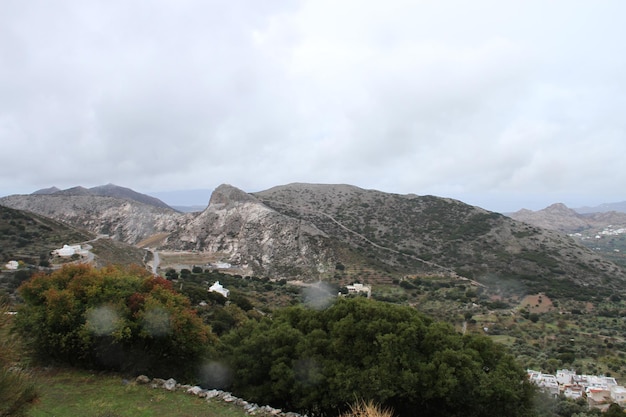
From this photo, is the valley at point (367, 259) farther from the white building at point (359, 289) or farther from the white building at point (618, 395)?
the white building at point (618, 395)

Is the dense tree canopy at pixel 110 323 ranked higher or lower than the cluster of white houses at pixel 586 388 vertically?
higher

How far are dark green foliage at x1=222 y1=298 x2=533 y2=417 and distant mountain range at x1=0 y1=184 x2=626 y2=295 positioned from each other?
125ft

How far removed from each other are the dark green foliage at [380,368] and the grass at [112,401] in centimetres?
245

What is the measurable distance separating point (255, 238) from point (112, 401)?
179 feet

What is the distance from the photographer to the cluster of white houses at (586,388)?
826 inches

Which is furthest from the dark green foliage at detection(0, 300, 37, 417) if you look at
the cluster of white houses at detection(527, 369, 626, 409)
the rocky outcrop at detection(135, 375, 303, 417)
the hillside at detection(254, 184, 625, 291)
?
the hillside at detection(254, 184, 625, 291)

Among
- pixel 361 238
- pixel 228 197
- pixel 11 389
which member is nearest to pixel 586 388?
pixel 11 389

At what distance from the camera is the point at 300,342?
40.5 feet

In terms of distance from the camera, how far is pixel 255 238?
209 ft

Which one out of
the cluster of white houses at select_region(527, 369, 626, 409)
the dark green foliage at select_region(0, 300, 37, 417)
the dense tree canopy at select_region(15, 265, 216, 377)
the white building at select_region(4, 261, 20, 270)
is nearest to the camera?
the dark green foliage at select_region(0, 300, 37, 417)

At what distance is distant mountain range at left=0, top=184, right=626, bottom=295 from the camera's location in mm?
55656

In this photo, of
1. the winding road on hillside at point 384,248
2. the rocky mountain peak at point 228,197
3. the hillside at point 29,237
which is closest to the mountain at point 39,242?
the hillside at point 29,237

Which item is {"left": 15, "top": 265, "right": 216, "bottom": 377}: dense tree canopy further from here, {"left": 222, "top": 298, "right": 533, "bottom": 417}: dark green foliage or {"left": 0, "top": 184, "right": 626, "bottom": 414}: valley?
{"left": 0, "top": 184, "right": 626, "bottom": 414}: valley

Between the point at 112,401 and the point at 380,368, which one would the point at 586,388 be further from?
the point at 112,401
